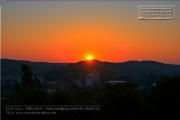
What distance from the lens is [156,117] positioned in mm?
12578

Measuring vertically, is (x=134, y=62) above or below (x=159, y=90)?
above

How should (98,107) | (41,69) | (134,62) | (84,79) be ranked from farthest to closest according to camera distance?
1. (134,62)
2. (41,69)
3. (84,79)
4. (98,107)

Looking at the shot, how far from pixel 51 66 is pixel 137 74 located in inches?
162

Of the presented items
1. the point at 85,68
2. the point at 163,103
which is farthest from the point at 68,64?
the point at 163,103

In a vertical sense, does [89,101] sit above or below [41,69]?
below

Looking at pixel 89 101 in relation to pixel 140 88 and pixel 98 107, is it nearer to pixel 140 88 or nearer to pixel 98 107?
pixel 98 107

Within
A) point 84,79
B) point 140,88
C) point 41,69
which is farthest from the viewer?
point 41,69

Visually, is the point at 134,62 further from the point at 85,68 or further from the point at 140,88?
the point at 85,68

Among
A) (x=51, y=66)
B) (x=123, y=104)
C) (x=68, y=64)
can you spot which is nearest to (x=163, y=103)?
(x=123, y=104)

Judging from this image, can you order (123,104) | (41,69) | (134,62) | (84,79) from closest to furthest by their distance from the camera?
(123,104)
(84,79)
(41,69)
(134,62)

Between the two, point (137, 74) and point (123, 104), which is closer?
point (123, 104)

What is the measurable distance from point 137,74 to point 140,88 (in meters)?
2.23

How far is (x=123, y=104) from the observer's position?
12961mm

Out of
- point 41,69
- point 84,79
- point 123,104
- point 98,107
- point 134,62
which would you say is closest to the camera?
point 98,107
